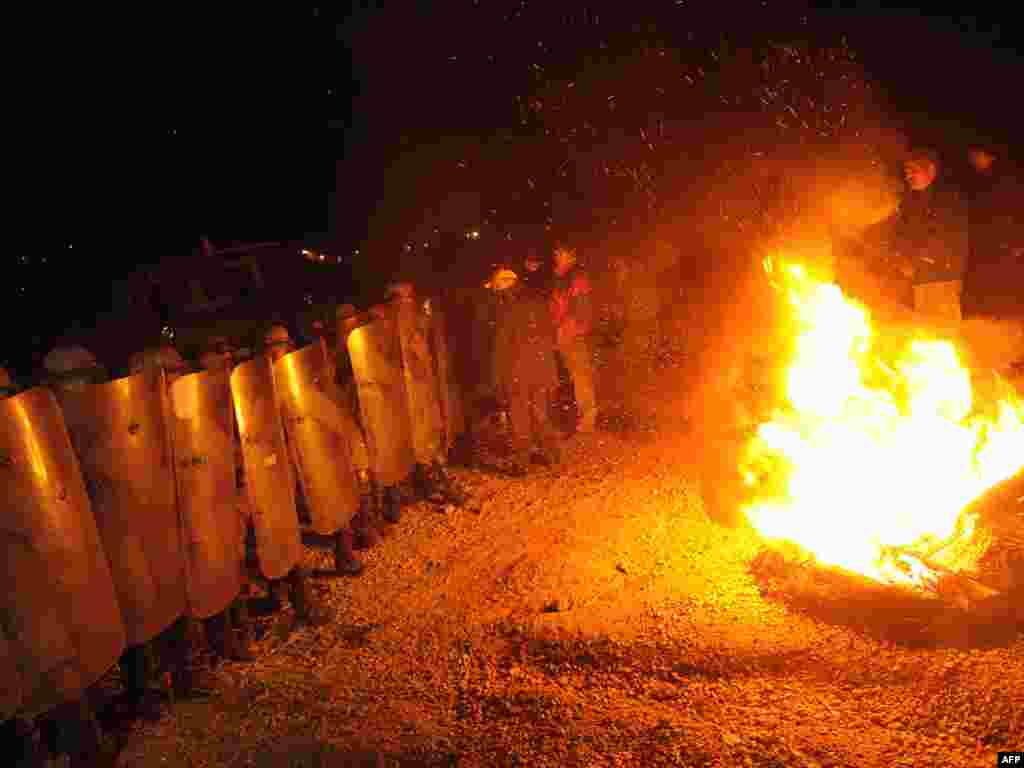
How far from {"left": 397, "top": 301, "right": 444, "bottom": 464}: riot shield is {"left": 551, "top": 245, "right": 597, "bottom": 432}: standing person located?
153cm

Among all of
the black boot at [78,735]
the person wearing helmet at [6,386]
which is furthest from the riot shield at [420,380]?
the black boot at [78,735]

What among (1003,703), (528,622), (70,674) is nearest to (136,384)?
(70,674)

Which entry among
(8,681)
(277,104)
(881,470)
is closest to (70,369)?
(8,681)

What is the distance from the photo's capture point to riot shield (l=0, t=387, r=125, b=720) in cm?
341

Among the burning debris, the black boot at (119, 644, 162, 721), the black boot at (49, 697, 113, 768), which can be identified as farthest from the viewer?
the burning debris

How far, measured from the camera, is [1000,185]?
6566 mm

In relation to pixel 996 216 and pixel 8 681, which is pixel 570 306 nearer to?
pixel 996 216

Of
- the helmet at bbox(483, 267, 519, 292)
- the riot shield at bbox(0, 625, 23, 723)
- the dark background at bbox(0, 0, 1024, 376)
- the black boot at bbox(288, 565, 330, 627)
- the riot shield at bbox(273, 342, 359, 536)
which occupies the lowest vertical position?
the black boot at bbox(288, 565, 330, 627)

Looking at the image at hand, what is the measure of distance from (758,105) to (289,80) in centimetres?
971

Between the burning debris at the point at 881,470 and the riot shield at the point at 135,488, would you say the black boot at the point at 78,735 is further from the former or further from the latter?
the burning debris at the point at 881,470

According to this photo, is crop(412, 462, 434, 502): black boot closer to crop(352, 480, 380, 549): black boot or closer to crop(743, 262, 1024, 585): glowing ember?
crop(352, 480, 380, 549): black boot

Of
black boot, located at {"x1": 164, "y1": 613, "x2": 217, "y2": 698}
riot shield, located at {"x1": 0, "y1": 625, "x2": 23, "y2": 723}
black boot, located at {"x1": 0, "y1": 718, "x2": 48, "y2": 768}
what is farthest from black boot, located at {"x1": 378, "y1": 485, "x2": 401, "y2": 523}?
riot shield, located at {"x1": 0, "y1": 625, "x2": 23, "y2": 723}

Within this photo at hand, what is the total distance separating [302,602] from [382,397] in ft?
5.63

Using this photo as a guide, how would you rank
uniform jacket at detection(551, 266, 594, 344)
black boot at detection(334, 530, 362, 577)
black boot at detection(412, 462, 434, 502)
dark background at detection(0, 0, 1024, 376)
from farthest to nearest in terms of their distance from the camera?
dark background at detection(0, 0, 1024, 376) → uniform jacket at detection(551, 266, 594, 344) → black boot at detection(412, 462, 434, 502) → black boot at detection(334, 530, 362, 577)
